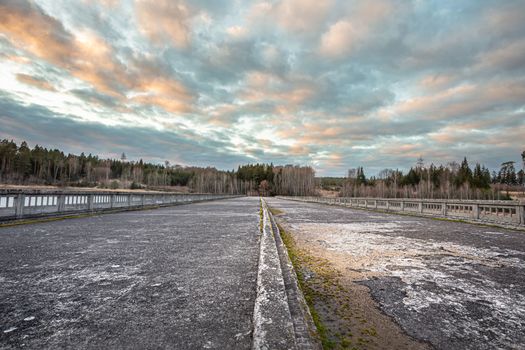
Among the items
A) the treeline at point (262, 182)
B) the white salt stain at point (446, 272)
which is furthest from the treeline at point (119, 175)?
the white salt stain at point (446, 272)

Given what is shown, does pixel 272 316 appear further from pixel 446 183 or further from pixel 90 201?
pixel 446 183

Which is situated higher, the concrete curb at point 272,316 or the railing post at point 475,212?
the railing post at point 475,212

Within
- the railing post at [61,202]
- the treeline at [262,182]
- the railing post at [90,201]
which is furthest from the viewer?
the treeline at [262,182]

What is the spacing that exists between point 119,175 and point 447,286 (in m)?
155

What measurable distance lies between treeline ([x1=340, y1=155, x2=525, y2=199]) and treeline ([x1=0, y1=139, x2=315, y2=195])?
97.0 feet

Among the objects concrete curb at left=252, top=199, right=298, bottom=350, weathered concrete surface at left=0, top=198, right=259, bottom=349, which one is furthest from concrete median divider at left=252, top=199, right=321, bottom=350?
weathered concrete surface at left=0, top=198, right=259, bottom=349

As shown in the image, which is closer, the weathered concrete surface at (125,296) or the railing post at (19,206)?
the weathered concrete surface at (125,296)

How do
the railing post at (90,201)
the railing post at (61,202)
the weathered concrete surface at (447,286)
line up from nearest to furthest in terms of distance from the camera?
the weathered concrete surface at (447,286), the railing post at (61,202), the railing post at (90,201)

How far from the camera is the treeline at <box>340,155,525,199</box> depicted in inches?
3135

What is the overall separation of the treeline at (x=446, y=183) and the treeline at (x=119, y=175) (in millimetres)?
29557

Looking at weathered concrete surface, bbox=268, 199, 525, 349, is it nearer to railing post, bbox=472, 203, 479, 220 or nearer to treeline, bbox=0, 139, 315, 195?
railing post, bbox=472, 203, 479, 220

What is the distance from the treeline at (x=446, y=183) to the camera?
79.6 meters

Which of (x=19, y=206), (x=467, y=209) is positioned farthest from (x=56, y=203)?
(x=467, y=209)

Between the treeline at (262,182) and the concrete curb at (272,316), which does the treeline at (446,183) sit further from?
the concrete curb at (272,316)
